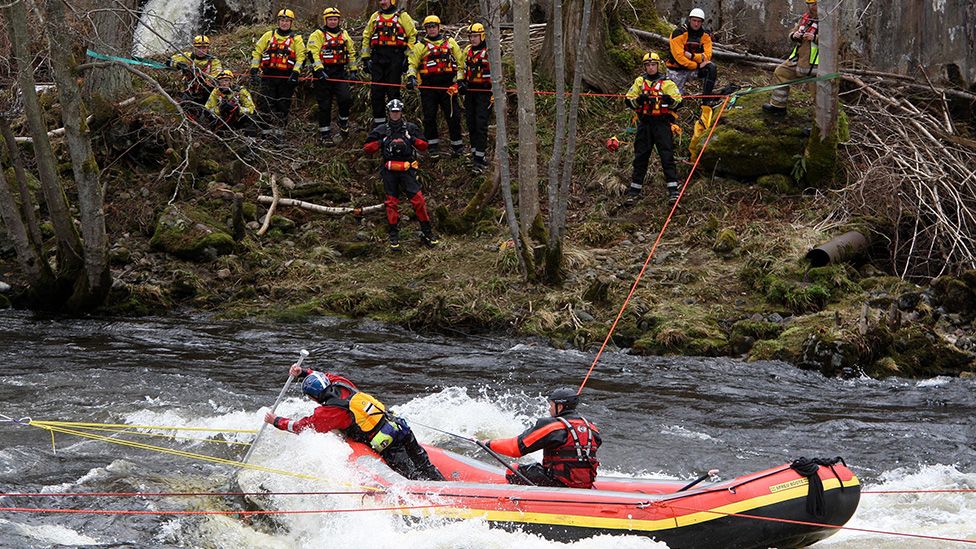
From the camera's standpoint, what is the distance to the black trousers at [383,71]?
15711 mm

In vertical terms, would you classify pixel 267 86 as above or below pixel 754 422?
above

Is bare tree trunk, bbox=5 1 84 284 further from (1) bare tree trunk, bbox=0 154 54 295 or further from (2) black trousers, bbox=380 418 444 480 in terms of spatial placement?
(2) black trousers, bbox=380 418 444 480

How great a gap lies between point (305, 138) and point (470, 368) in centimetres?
680

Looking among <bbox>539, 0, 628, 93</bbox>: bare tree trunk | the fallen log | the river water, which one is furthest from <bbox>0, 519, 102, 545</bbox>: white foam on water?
<bbox>539, 0, 628, 93</bbox>: bare tree trunk

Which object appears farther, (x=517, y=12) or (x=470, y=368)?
(x=517, y=12)

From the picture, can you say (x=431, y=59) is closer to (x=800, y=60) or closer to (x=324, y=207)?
(x=324, y=207)

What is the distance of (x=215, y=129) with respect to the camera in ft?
52.3

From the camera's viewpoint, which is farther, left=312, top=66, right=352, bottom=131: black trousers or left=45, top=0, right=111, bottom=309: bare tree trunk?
left=312, top=66, right=352, bottom=131: black trousers

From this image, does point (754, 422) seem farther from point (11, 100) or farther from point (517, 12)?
point (11, 100)

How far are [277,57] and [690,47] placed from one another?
19.7 feet

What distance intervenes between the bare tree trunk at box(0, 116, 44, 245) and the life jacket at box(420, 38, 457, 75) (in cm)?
549

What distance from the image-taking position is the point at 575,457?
7.88m

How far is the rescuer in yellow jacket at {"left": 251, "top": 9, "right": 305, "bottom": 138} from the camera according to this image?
16031 millimetres

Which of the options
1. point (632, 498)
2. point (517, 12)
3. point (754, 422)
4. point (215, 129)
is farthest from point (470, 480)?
point (215, 129)
